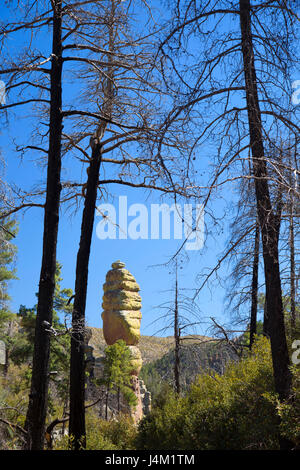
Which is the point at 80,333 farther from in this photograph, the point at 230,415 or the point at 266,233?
the point at 266,233

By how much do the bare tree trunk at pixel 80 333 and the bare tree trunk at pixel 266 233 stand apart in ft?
12.1

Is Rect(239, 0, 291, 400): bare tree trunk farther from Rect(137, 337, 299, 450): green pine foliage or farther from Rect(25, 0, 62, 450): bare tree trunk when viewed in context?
Rect(25, 0, 62, 450): bare tree trunk

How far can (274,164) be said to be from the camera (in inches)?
268

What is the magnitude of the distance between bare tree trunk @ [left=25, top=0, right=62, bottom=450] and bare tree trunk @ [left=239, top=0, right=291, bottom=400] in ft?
11.1

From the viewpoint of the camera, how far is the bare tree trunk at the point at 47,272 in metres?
7.06

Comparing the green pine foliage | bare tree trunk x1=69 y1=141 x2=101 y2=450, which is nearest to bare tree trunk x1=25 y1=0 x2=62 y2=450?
bare tree trunk x1=69 y1=141 x2=101 y2=450

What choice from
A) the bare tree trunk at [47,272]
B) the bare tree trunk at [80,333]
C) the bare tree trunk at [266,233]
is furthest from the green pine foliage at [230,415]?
the bare tree trunk at [47,272]

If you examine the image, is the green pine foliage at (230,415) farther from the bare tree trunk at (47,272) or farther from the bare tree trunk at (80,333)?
the bare tree trunk at (47,272)

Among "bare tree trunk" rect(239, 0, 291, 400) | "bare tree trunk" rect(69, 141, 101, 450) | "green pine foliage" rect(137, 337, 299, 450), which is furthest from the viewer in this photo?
"bare tree trunk" rect(69, 141, 101, 450)

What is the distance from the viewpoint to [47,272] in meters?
7.57

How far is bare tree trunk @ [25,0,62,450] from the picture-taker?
23.2 ft

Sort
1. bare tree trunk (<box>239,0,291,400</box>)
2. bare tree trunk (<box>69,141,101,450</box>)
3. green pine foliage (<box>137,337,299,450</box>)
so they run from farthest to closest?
bare tree trunk (<box>69,141,101,450</box>)
green pine foliage (<box>137,337,299,450</box>)
bare tree trunk (<box>239,0,291,400</box>)

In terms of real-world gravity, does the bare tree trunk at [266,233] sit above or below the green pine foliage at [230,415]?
above

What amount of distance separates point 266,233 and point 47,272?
141 inches
